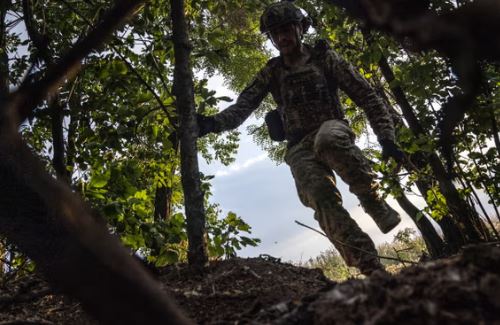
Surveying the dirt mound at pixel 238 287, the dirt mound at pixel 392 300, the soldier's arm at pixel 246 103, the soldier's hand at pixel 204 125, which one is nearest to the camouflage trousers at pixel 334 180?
the dirt mound at pixel 238 287

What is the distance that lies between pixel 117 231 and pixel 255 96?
226 cm

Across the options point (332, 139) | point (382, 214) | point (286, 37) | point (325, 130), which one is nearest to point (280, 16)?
point (286, 37)

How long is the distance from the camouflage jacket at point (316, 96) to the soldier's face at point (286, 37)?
193 mm

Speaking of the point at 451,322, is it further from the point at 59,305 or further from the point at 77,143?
the point at 77,143

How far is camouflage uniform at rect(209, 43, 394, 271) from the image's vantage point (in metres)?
3.32

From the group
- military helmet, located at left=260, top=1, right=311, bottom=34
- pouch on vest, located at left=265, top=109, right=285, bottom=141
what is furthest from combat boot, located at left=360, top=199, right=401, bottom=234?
military helmet, located at left=260, top=1, right=311, bottom=34

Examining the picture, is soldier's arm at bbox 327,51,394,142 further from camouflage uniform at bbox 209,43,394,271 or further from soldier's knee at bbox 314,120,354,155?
soldier's knee at bbox 314,120,354,155

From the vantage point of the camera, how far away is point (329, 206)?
134 inches

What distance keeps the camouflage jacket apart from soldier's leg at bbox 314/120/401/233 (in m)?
0.49

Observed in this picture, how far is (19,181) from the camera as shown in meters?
0.99

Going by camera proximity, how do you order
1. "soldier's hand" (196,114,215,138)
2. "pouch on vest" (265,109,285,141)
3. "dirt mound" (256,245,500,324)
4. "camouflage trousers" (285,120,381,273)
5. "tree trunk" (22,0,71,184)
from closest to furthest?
"dirt mound" (256,245,500,324) < "tree trunk" (22,0,71,184) < "camouflage trousers" (285,120,381,273) < "soldier's hand" (196,114,215,138) < "pouch on vest" (265,109,285,141)

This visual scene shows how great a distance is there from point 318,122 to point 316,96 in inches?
10.8

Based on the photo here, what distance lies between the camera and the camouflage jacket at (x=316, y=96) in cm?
401

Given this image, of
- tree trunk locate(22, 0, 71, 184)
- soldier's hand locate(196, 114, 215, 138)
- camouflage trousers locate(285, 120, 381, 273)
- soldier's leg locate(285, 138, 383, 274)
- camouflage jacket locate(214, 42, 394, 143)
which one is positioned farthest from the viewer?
camouflage jacket locate(214, 42, 394, 143)
